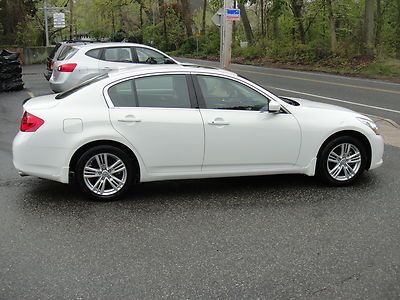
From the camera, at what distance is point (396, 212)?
5.21 meters

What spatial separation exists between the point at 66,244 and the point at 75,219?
1.97ft

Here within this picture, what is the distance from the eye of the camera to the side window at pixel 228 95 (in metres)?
5.74

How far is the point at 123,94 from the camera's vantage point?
5.61 m

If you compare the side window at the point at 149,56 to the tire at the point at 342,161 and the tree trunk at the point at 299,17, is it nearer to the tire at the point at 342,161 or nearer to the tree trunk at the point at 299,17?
the tire at the point at 342,161

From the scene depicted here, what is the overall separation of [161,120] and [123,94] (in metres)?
0.54

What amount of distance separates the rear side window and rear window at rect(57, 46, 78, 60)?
788cm

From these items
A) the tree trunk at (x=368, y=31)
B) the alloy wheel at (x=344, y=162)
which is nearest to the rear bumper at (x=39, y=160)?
the alloy wheel at (x=344, y=162)

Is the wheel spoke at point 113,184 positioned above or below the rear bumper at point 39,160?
below

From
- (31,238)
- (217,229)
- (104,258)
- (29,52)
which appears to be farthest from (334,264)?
(29,52)

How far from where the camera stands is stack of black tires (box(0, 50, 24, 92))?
1540cm

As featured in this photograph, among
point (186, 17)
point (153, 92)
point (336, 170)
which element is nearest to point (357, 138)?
point (336, 170)

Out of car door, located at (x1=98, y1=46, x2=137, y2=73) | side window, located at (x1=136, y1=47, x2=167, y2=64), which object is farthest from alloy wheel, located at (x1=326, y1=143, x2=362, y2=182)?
side window, located at (x1=136, y1=47, x2=167, y2=64)

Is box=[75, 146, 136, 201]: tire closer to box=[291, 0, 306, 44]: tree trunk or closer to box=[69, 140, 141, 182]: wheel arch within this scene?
box=[69, 140, 141, 182]: wheel arch

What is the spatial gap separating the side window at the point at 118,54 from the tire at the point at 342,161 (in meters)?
8.18
